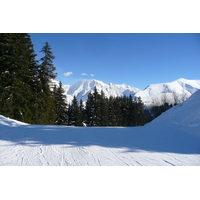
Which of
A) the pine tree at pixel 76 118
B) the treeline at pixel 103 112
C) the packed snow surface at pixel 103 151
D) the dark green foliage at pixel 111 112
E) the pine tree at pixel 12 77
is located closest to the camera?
the packed snow surface at pixel 103 151

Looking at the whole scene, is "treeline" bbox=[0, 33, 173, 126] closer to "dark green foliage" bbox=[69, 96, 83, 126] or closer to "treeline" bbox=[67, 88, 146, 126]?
"dark green foliage" bbox=[69, 96, 83, 126]

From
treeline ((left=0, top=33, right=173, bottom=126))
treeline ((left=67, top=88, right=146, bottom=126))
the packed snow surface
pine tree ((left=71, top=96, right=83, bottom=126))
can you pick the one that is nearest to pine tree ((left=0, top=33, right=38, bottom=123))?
treeline ((left=0, top=33, right=173, bottom=126))

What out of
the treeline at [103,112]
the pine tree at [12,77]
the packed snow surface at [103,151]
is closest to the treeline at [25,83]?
the pine tree at [12,77]

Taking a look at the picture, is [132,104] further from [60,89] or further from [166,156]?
[166,156]

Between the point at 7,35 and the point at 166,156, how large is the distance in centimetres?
1501

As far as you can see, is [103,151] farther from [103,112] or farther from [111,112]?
[111,112]

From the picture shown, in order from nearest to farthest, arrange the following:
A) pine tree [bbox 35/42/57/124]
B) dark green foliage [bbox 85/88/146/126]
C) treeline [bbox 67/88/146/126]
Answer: pine tree [bbox 35/42/57/124]
treeline [bbox 67/88/146/126]
dark green foliage [bbox 85/88/146/126]

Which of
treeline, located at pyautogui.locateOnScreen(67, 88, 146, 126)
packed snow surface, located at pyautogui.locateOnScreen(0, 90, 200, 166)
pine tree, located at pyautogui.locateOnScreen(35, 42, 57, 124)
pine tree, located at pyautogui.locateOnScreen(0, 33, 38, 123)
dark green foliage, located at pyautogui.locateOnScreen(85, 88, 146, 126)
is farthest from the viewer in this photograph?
dark green foliage, located at pyautogui.locateOnScreen(85, 88, 146, 126)

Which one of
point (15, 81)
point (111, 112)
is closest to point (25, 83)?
point (15, 81)

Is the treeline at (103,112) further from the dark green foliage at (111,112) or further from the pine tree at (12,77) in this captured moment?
the pine tree at (12,77)

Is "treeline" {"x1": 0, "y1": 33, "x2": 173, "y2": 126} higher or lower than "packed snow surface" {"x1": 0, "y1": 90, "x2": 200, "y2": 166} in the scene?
higher

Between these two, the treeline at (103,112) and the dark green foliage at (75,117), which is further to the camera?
the treeline at (103,112)

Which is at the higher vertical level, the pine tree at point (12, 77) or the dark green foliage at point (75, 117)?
the pine tree at point (12, 77)

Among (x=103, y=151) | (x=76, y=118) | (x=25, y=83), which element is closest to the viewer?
(x=103, y=151)
